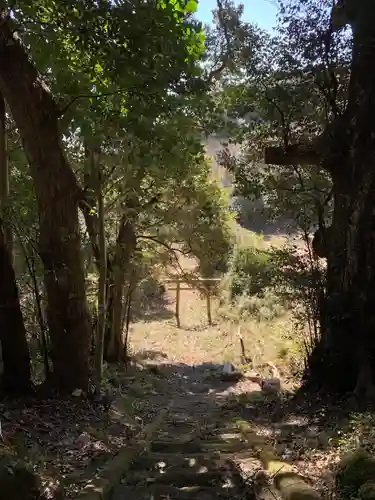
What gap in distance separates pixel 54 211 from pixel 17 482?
4133 mm

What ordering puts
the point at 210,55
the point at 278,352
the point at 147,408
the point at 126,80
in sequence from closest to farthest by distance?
the point at 126,80 → the point at 147,408 → the point at 210,55 → the point at 278,352

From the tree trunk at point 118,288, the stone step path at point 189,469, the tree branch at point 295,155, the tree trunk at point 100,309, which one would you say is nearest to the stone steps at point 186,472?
the stone step path at point 189,469

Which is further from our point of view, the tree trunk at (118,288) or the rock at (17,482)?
the tree trunk at (118,288)

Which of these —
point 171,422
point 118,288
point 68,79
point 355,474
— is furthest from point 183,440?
point 118,288

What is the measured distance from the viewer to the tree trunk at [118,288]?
41.9 feet

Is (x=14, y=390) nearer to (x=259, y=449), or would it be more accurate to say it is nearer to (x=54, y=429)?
(x=54, y=429)

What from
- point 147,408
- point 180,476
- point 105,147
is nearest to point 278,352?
point 147,408

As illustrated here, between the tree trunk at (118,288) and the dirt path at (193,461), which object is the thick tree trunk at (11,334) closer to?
the dirt path at (193,461)

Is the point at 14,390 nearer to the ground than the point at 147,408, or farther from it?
farther from it

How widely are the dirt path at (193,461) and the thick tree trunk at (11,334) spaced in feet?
6.00

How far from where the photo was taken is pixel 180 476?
14.1 feet

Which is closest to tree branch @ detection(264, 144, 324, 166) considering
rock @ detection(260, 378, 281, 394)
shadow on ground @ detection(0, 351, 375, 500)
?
shadow on ground @ detection(0, 351, 375, 500)

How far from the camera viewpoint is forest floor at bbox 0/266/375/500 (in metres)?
4.44

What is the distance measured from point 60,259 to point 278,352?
914 cm
